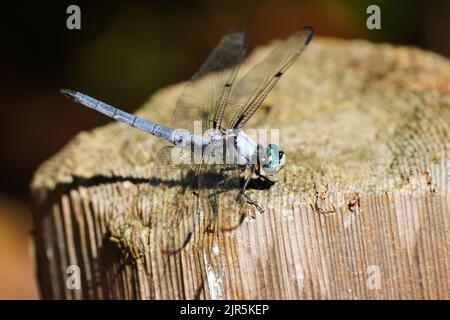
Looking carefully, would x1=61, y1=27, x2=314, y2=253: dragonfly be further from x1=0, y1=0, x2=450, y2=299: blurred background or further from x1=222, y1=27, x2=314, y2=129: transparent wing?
x1=0, y1=0, x2=450, y2=299: blurred background

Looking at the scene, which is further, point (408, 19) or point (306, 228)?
point (408, 19)

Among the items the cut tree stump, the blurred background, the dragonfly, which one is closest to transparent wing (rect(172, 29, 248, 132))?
the dragonfly

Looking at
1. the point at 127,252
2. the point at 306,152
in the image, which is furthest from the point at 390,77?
the point at 127,252

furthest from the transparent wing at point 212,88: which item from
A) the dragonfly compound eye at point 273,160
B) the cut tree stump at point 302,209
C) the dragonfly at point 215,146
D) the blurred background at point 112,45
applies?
the blurred background at point 112,45

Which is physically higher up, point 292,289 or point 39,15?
point 39,15

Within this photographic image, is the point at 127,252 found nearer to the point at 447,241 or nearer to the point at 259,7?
the point at 447,241
